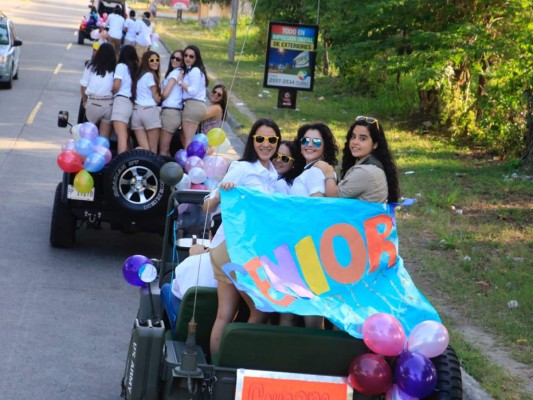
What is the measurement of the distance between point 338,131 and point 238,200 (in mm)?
14263

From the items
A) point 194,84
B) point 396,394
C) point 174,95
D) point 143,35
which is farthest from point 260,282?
point 143,35

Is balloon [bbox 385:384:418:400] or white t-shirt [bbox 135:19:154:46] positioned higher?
white t-shirt [bbox 135:19:154:46]

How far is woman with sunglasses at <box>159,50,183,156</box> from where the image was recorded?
10.8 metres

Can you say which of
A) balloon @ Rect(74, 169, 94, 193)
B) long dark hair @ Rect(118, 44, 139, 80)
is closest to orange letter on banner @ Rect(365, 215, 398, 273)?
balloon @ Rect(74, 169, 94, 193)

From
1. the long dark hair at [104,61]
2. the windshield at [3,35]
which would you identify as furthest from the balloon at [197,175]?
the windshield at [3,35]

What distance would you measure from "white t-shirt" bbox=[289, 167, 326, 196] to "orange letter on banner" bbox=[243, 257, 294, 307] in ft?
2.65

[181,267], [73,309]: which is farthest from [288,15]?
[181,267]

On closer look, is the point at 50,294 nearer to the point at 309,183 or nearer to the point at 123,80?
the point at 123,80

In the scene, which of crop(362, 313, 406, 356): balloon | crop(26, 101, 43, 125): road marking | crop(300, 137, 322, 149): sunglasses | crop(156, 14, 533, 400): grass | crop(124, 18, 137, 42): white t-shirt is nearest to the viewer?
crop(362, 313, 406, 356): balloon

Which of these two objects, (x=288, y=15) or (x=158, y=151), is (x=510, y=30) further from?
(x=288, y=15)

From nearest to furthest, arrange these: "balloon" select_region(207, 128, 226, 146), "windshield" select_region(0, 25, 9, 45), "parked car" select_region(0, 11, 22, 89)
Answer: "balloon" select_region(207, 128, 226, 146)
"parked car" select_region(0, 11, 22, 89)
"windshield" select_region(0, 25, 9, 45)

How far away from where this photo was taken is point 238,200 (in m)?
5.84

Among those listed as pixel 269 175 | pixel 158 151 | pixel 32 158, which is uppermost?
pixel 269 175

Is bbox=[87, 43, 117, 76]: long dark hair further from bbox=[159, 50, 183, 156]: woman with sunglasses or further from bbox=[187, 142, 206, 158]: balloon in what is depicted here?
bbox=[187, 142, 206, 158]: balloon
